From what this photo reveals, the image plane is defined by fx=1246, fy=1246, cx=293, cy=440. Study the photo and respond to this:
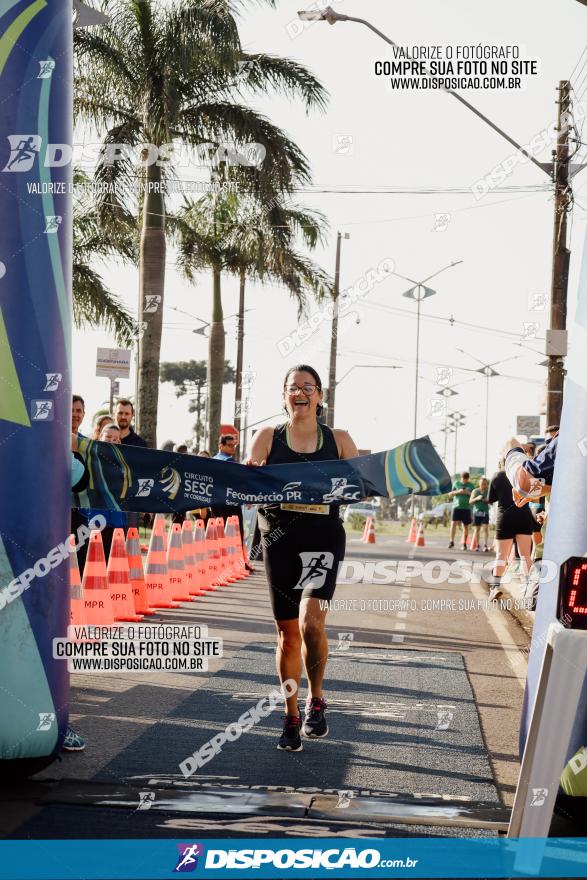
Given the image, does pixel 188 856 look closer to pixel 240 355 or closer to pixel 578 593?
pixel 578 593

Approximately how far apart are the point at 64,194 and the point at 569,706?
12.7 feet

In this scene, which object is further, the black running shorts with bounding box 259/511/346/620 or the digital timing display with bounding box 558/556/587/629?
the black running shorts with bounding box 259/511/346/620

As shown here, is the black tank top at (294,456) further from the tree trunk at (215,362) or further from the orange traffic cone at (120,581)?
the tree trunk at (215,362)

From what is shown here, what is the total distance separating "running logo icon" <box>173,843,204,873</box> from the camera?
15.9ft

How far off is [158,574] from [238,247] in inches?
737

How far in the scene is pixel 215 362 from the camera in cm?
3512

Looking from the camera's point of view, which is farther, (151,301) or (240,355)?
(240,355)

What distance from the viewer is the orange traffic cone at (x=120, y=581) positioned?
12.2 metres

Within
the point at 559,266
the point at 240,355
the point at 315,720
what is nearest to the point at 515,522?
the point at 559,266

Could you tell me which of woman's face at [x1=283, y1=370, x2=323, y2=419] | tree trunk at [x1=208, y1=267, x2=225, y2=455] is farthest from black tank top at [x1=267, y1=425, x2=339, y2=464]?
tree trunk at [x1=208, y1=267, x2=225, y2=455]

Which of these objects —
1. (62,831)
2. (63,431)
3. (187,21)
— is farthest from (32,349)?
(187,21)

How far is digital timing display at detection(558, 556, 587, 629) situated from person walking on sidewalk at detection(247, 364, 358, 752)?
3.09 metres

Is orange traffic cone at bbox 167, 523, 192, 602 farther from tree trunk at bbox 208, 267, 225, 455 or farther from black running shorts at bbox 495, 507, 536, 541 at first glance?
tree trunk at bbox 208, 267, 225, 455

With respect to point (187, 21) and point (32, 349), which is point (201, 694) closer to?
point (32, 349)
